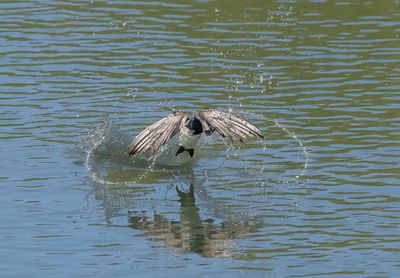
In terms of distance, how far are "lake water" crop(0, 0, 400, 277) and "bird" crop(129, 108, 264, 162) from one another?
2.43 ft

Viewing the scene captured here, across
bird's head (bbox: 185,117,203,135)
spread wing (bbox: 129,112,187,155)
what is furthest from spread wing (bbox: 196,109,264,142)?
spread wing (bbox: 129,112,187,155)

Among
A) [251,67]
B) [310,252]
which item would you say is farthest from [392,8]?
[310,252]

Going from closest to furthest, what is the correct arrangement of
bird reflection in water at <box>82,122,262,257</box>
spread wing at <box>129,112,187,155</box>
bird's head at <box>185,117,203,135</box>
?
bird reflection in water at <box>82,122,262,257</box>, spread wing at <box>129,112,187,155</box>, bird's head at <box>185,117,203,135</box>

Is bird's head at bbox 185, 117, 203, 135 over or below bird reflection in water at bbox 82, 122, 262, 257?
over

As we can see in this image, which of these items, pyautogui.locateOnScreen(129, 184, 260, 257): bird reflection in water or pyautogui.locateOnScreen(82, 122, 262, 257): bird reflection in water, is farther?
pyautogui.locateOnScreen(82, 122, 262, 257): bird reflection in water

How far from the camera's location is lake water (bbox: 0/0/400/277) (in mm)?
15352

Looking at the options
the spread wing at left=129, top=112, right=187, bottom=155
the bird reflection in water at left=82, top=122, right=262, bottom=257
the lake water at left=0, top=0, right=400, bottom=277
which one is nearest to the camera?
the lake water at left=0, top=0, right=400, bottom=277

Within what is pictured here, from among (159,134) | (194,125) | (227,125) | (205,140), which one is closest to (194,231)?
(159,134)

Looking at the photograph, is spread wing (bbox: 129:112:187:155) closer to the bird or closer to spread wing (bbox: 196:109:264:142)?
the bird

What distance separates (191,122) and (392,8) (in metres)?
9.98

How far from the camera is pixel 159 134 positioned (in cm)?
1723

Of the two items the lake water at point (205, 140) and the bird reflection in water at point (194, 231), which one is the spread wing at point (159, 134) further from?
the bird reflection in water at point (194, 231)

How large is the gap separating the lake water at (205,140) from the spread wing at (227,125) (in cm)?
76

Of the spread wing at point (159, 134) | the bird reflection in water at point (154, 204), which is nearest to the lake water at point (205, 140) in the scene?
the bird reflection in water at point (154, 204)
